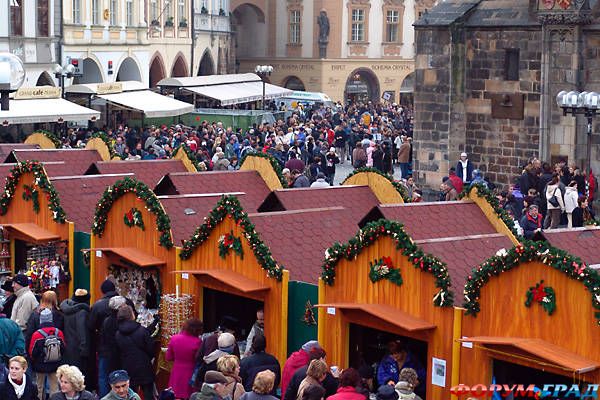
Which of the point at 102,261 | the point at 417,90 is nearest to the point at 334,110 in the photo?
the point at 417,90

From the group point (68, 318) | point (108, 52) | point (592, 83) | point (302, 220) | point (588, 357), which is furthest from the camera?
point (108, 52)

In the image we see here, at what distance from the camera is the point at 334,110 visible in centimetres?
5300

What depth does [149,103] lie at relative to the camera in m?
39.0

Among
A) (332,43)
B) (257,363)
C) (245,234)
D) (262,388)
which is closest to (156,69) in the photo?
(332,43)

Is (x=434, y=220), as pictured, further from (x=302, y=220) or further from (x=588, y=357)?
(x=588, y=357)

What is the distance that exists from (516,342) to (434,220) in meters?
4.12

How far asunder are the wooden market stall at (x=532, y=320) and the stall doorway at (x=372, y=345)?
1.03 metres

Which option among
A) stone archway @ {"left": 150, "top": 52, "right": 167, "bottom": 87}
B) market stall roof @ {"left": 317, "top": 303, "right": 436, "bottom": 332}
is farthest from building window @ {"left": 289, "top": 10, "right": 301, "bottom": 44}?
market stall roof @ {"left": 317, "top": 303, "right": 436, "bottom": 332}

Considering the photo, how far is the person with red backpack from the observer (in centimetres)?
1253

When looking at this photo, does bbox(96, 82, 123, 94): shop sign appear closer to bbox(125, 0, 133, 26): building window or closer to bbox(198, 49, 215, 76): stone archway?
bbox(125, 0, 133, 26): building window

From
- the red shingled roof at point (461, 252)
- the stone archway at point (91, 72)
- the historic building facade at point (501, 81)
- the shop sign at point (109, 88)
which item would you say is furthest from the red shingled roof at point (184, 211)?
the stone archway at point (91, 72)

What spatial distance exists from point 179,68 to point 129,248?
131ft

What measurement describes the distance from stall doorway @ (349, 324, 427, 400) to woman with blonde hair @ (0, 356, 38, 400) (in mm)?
3106

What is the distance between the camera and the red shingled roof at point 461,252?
476 inches
